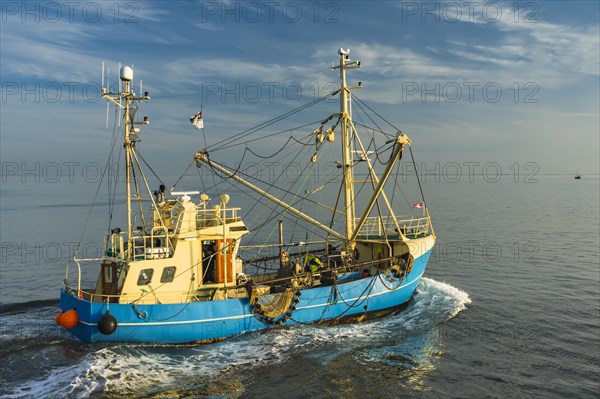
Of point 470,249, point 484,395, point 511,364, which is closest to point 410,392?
point 484,395

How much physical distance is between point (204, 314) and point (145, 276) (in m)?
2.69

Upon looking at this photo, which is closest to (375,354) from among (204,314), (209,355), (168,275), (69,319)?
(209,355)

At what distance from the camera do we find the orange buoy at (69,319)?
642 inches

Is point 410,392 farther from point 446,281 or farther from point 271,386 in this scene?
point 446,281

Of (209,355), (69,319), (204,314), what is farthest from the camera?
(204,314)

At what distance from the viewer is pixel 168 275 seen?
1775cm

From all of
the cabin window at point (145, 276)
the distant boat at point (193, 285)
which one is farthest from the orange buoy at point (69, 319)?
the cabin window at point (145, 276)

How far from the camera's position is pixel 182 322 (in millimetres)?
17062

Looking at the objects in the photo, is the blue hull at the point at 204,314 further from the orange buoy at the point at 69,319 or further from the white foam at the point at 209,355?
the white foam at the point at 209,355

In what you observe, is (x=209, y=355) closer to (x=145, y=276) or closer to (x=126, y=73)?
(x=145, y=276)

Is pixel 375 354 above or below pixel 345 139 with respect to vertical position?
below

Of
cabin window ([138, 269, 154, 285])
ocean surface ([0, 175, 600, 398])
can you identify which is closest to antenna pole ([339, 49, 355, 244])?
ocean surface ([0, 175, 600, 398])

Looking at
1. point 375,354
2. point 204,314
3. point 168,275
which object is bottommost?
point 375,354

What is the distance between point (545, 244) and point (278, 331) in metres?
30.3
